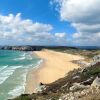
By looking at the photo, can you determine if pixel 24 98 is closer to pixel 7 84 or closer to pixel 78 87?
pixel 78 87

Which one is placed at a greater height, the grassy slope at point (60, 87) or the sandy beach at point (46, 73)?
the grassy slope at point (60, 87)

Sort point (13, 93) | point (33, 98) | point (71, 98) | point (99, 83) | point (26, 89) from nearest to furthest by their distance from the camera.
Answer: point (71, 98) < point (99, 83) < point (33, 98) < point (13, 93) < point (26, 89)

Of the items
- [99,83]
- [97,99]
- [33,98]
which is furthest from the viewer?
[33,98]

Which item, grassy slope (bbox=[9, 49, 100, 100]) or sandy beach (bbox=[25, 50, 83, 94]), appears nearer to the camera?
grassy slope (bbox=[9, 49, 100, 100])

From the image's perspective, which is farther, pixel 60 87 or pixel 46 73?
pixel 46 73

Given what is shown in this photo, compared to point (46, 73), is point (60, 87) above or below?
above

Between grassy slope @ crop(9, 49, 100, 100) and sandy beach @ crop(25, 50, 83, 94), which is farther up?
grassy slope @ crop(9, 49, 100, 100)

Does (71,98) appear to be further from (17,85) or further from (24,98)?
(17,85)

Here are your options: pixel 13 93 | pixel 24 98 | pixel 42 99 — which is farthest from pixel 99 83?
pixel 13 93

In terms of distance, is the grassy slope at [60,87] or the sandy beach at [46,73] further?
the sandy beach at [46,73]

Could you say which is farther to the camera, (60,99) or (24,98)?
(24,98)

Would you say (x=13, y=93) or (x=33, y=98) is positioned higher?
(x=33, y=98)
